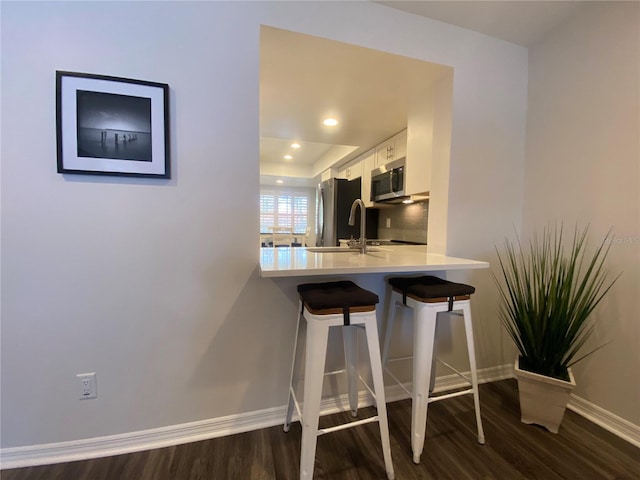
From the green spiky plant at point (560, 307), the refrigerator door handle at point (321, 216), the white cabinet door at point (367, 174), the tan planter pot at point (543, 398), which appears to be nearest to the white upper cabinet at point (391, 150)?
the white cabinet door at point (367, 174)

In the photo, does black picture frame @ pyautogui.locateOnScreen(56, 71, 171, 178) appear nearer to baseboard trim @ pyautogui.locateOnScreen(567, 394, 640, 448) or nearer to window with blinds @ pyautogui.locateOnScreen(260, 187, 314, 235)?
baseboard trim @ pyautogui.locateOnScreen(567, 394, 640, 448)

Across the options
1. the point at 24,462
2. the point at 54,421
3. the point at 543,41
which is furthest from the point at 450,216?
the point at 24,462

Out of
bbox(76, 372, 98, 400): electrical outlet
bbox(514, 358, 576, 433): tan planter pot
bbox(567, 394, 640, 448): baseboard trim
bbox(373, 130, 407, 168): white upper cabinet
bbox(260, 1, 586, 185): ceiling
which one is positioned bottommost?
bbox(567, 394, 640, 448): baseboard trim

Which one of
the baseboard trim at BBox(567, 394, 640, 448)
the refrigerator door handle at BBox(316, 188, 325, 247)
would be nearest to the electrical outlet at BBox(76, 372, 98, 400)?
the baseboard trim at BBox(567, 394, 640, 448)

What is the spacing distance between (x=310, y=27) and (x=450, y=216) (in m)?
1.34

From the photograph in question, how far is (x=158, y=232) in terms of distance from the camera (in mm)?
1286

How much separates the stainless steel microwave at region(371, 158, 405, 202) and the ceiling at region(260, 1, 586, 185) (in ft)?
1.32

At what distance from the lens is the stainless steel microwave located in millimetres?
2594

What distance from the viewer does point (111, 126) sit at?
3.92 feet

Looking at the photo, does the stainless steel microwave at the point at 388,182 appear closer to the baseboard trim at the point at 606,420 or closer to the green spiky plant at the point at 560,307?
the green spiky plant at the point at 560,307

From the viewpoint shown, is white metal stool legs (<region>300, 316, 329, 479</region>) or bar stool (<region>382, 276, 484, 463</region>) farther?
bar stool (<region>382, 276, 484, 463</region>)

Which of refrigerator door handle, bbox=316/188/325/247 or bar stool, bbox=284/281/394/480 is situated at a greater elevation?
refrigerator door handle, bbox=316/188/325/247

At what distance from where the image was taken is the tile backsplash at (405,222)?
2.96 m

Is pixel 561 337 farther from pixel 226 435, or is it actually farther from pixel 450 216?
pixel 226 435
